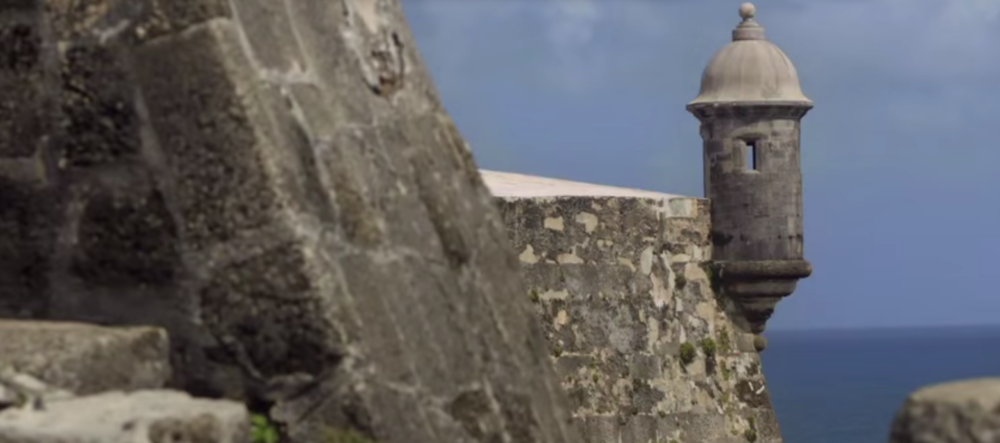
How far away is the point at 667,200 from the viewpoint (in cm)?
2064

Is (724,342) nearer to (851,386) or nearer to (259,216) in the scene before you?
(259,216)

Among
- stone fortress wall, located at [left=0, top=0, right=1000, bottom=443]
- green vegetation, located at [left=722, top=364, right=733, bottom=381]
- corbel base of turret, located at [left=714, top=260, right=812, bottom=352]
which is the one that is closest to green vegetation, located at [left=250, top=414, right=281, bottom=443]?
stone fortress wall, located at [left=0, top=0, right=1000, bottom=443]

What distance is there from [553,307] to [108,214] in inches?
580

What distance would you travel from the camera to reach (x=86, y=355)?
15.5 ft

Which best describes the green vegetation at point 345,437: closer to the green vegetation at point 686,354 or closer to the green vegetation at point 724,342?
the green vegetation at point 686,354

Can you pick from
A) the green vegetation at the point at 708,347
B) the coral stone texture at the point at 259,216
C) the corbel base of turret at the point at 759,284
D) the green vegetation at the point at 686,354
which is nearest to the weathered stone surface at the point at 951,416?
the coral stone texture at the point at 259,216

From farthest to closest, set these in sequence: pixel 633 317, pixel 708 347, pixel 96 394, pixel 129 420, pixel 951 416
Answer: pixel 708 347, pixel 633 317, pixel 96 394, pixel 129 420, pixel 951 416

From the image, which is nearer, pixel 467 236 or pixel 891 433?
pixel 891 433

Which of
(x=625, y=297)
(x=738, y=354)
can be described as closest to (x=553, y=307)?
(x=625, y=297)

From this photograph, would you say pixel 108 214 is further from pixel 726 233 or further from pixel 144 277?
pixel 726 233

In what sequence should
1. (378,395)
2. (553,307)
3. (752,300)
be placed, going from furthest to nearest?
1. (752,300)
2. (553,307)
3. (378,395)

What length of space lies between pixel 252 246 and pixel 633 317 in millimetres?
15354

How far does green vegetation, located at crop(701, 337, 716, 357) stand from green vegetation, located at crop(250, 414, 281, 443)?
15865 mm

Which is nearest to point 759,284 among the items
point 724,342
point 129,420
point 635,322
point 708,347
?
point 724,342
